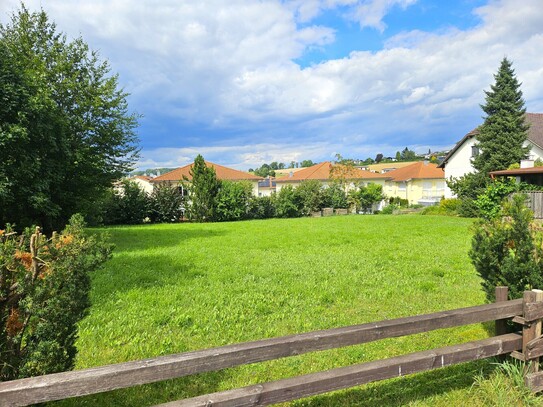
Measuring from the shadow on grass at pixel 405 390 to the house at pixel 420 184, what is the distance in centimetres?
4512

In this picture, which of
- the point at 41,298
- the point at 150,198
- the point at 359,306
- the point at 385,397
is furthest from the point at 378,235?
the point at 150,198

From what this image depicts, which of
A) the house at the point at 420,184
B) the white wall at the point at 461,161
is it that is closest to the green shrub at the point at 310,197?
the white wall at the point at 461,161

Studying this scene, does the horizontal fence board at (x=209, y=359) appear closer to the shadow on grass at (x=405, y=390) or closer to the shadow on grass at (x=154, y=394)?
the shadow on grass at (x=405, y=390)

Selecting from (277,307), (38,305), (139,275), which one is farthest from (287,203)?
(38,305)

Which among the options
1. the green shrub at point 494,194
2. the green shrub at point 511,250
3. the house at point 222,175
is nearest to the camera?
the green shrub at point 511,250

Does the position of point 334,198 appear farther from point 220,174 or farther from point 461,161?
point 220,174

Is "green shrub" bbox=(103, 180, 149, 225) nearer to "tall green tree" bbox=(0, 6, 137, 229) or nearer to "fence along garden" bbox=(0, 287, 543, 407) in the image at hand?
"tall green tree" bbox=(0, 6, 137, 229)

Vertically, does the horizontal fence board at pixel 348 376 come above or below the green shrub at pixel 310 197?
below

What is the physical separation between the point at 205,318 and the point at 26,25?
55.2 ft

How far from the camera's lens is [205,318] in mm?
5012

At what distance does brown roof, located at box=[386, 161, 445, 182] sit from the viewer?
4744 centimetres

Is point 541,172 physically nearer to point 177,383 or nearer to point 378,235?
point 378,235

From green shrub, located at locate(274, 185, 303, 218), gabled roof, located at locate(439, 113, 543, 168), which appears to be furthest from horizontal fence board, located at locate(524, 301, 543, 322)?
gabled roof, located at locate(439, 113, 543, 168)

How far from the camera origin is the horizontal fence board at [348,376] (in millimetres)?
2055
